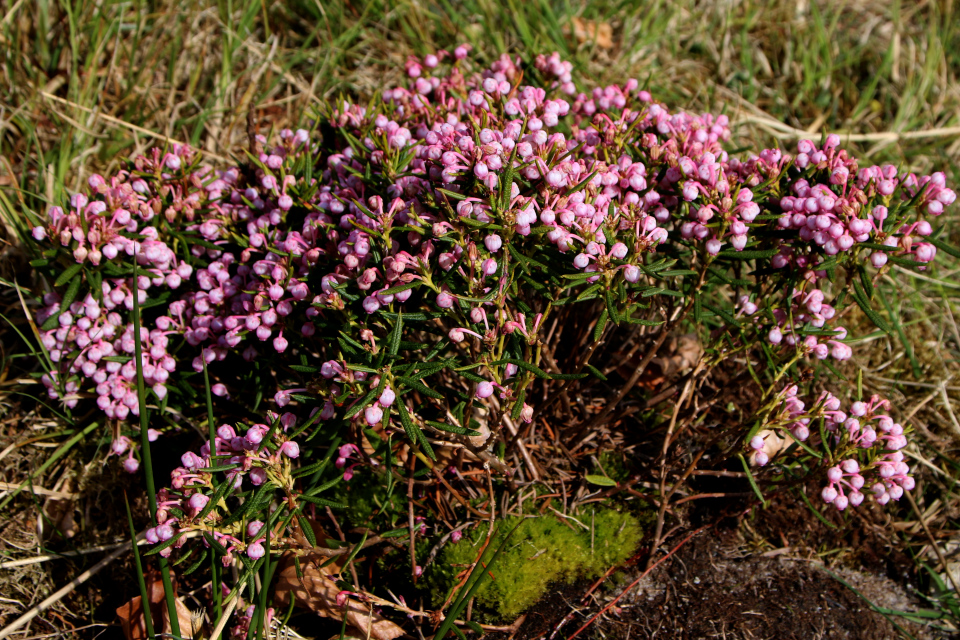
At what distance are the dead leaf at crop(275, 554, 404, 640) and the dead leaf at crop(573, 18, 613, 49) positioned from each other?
3452 mm

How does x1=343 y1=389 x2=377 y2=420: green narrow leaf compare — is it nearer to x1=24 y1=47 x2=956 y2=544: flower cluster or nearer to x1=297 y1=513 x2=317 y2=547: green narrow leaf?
x1=24 y1=47 x2=956 y2=544: flower cluster

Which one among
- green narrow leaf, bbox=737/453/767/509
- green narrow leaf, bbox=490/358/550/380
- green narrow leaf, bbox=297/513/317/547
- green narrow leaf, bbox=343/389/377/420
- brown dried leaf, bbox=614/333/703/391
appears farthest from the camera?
brown dried leaf, bbox=614/333/703/391

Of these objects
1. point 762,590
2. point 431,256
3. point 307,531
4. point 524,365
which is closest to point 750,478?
point 762,590

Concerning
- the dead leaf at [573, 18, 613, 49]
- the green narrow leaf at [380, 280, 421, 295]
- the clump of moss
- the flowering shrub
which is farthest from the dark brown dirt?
the dead leaf at [573, 18, 613, 49]

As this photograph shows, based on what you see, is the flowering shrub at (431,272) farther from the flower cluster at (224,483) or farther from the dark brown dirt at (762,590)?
the dark brown dirt at (762,590)

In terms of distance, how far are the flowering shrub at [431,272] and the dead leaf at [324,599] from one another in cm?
19

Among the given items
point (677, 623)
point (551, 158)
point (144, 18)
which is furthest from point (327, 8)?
point (677, 623)

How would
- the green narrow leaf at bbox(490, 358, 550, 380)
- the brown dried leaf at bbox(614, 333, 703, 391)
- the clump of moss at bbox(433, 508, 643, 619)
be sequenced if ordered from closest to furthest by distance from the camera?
1. the green narrow leaf at bbox(490, 358, 550, 380)
2. the clump of moss at bbox(433, 508, 643, 619)
3. the brown dried leaf at bbox(614, 333, 703, 391)

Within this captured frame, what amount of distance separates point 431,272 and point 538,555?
1093 millimetres

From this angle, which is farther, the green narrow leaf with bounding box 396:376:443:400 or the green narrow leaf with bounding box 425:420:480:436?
the green narrow leaf with bounding box 425:420:480:436

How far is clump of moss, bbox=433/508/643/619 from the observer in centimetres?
248

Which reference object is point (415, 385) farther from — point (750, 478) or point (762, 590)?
point (762, 590)

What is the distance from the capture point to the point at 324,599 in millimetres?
2475

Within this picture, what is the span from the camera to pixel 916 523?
9.75 ft
